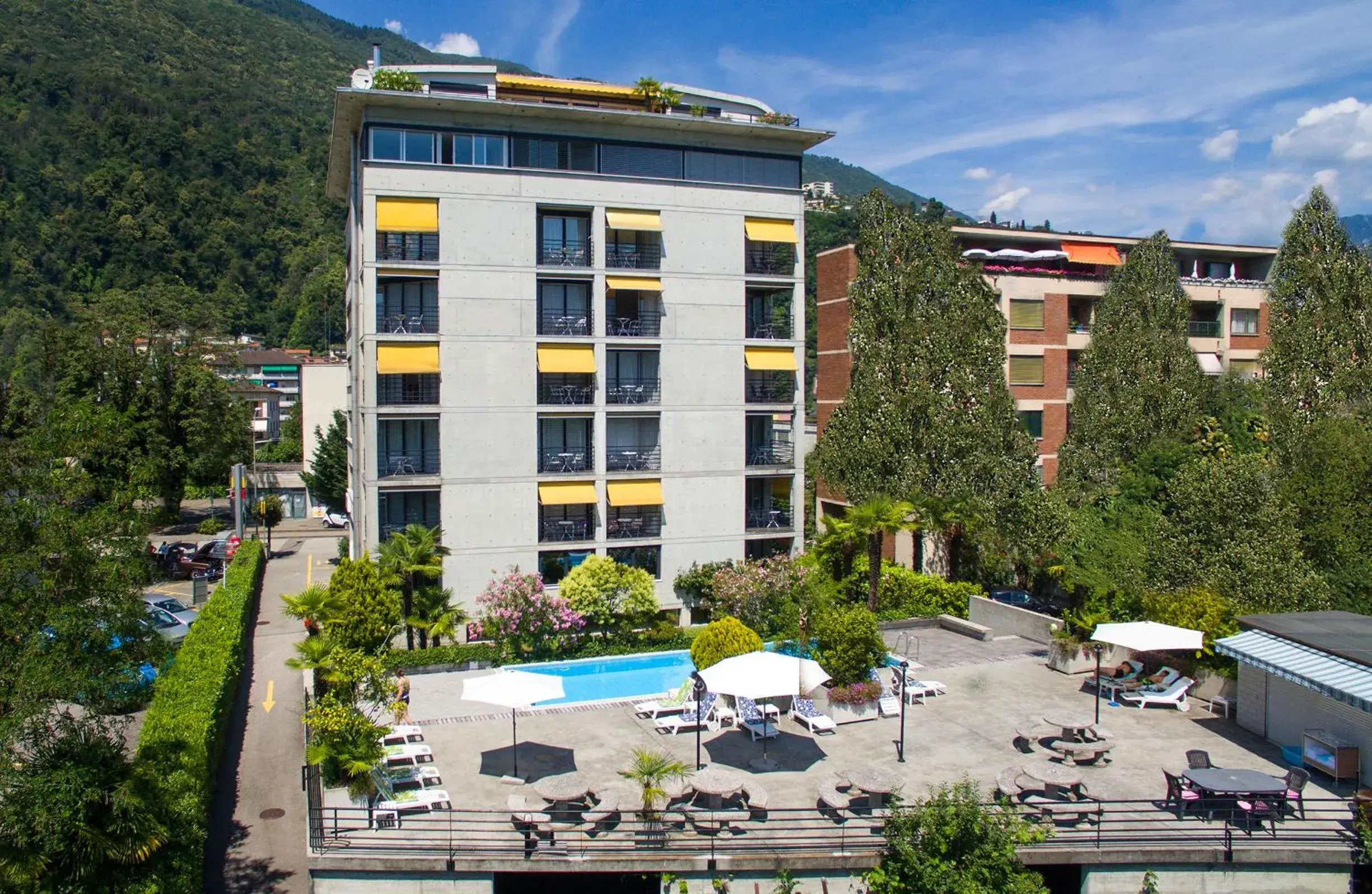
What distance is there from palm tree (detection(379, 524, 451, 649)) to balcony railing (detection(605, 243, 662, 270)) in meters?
12.2

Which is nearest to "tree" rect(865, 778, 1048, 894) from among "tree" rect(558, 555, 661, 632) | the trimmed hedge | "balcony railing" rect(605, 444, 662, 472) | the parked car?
the trimmed hedge

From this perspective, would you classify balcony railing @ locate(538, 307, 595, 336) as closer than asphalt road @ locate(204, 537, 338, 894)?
No

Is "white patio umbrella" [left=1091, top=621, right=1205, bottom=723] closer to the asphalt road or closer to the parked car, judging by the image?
the asphalt road

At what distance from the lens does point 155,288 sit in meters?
128

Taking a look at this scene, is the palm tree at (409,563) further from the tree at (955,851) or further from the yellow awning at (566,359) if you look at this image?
the tree at (955,851)

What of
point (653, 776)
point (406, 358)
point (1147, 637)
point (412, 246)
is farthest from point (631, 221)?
point (653, 776)

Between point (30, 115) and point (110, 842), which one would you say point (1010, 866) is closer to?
point (110, 842)

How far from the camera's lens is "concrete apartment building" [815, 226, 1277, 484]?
47688 mm

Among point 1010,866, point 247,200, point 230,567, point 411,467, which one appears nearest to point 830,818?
point 1010,866

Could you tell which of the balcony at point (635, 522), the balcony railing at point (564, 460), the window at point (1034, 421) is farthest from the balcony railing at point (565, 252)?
the window at point (1034, 421)

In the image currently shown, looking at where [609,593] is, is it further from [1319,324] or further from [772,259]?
[1319,324]

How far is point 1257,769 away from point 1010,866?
29.0 feet

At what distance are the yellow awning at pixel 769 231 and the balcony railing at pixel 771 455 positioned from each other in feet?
26.6

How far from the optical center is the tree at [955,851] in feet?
52.8
